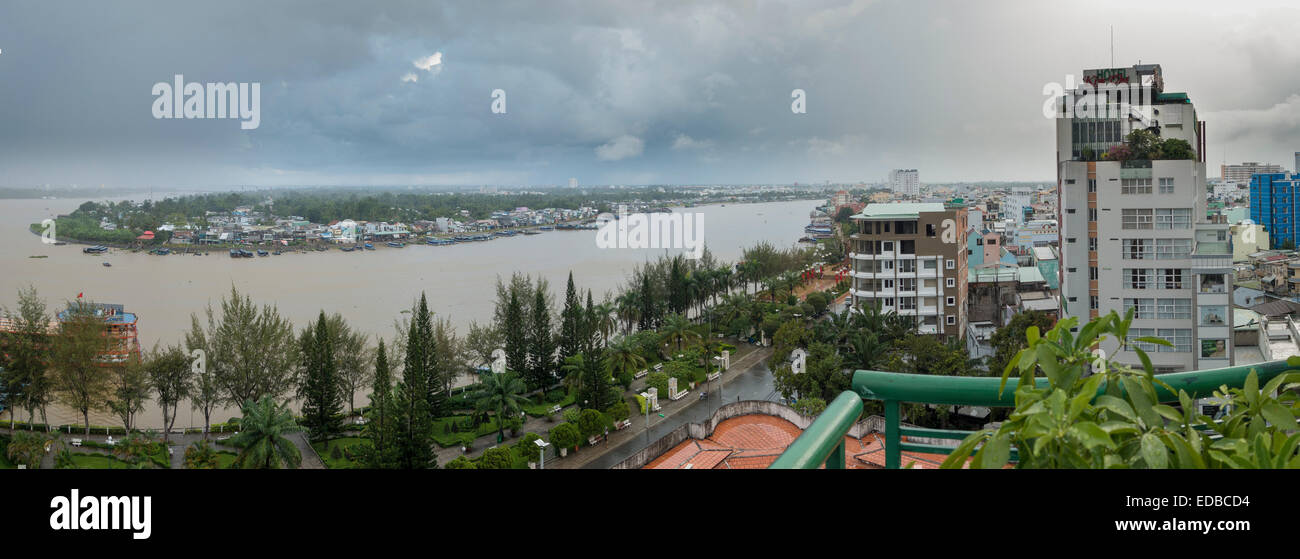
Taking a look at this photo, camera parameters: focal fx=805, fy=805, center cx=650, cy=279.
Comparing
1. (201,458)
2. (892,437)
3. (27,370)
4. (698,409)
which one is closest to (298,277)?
(27,370)

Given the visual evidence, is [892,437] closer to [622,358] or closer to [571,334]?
[622,358]

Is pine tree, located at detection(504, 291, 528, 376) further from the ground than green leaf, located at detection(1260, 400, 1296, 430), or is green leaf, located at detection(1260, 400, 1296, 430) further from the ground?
green leaf, located at detection(1260, 400, 1296, 430)

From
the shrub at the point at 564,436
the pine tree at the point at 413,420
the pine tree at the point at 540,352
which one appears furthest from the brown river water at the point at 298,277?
the shrub at the point at 564,436

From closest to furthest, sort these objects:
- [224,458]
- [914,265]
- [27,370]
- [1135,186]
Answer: [1135,186]
[224,458]
[27,370]
[914,265]

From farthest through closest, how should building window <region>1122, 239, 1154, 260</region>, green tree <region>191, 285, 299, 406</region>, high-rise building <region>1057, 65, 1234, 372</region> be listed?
green tree <region>191, 285, 299, 406</region>
building window <region>1122, 239, 1154, 260</region>
high-rise building <region>1057, 65, 1234, 372</region>

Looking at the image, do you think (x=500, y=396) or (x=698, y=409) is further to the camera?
(x=698, y=409)

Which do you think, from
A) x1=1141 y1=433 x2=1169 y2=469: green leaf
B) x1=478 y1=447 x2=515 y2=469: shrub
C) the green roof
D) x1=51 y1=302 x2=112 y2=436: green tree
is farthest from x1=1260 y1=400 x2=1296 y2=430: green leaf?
x1=51 y1=302 x2=112 y2=436: green tree

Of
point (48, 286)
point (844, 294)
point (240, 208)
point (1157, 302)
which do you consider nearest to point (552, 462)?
point (1157, 302)

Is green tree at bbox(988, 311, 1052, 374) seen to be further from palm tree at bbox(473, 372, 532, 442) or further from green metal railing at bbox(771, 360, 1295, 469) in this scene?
green metal railing at bbox(771, 360, 1295, 469)
